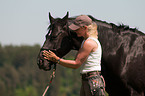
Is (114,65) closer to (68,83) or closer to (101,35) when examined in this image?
(101,35)

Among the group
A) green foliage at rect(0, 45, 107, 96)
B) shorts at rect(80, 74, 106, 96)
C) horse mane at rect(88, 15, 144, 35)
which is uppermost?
horse mane at rect(88, 15, 144, 35)

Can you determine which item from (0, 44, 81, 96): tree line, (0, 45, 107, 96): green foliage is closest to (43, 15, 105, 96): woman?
(0, 44, 81, 96): tree line

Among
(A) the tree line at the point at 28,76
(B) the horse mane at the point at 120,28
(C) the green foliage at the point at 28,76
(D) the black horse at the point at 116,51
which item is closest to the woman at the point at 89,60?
(D) the black horse at the point at 116,51

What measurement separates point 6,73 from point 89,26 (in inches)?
3875

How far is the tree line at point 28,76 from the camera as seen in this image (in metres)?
95.4

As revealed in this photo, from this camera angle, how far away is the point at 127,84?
216 inches

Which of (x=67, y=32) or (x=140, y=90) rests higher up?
(x=67, y=32)

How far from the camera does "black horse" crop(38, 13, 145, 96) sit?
18.1 ft

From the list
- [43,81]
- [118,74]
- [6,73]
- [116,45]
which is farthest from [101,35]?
[6,73]

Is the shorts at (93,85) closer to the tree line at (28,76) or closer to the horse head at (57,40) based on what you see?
the horse head at (57,40)

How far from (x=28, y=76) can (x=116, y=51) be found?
316ft

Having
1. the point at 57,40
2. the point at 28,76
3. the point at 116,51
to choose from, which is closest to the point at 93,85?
the point at 116,51

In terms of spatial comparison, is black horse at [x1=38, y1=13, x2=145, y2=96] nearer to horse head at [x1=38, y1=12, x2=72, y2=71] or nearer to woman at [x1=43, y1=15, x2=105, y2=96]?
horse head at [x1=38, y1=12, x2=72, y2=71]

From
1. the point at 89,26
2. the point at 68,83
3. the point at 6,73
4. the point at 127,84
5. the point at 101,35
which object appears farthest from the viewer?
A: the point at 68,83
